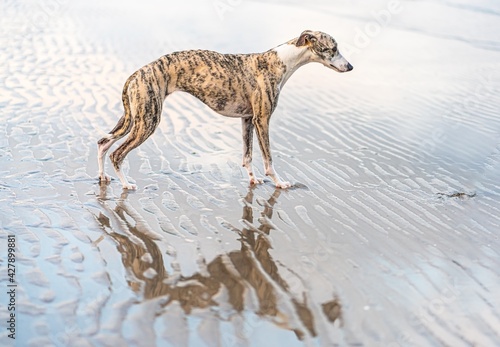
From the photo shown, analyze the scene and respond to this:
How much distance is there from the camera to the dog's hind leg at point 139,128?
677cm

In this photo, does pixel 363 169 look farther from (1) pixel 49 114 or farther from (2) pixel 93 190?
(1) pixel 49 114

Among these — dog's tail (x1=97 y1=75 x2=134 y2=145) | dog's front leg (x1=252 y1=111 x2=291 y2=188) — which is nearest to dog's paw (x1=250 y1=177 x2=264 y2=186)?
dog's front leg (x1=252 y1=111 x2=291 y2=188)

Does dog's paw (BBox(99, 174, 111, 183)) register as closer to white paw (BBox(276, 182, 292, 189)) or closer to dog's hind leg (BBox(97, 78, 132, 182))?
dog's hind leg (BBox(97, 78, 132, 182))

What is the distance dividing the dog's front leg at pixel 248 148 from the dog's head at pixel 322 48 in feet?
2.93

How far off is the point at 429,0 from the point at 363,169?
15.9 metres

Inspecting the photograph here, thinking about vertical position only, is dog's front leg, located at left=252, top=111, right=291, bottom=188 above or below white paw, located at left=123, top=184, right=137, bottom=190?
above

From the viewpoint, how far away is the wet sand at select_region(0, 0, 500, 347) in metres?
4.38

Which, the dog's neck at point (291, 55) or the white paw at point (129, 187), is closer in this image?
the white paw at point (129, 187)

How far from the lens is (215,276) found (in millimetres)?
4965

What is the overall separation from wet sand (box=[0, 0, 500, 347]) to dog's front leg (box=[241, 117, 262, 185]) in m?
0.13

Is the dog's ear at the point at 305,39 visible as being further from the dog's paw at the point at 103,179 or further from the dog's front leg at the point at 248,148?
the dog's paw at the point at 103,179

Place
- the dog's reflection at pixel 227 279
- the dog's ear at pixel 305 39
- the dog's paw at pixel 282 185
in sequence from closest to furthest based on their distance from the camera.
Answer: the dog's reflection at pixel 227 279 < the dog's paw at pixel 282 185 < the dog's ear at pixel 305 39

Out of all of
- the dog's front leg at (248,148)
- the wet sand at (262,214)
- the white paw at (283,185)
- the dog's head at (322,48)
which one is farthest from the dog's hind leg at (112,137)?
the dog's head at (322,48)

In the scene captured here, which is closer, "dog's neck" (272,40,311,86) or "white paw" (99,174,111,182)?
"white paw" (99,174,111,182)
